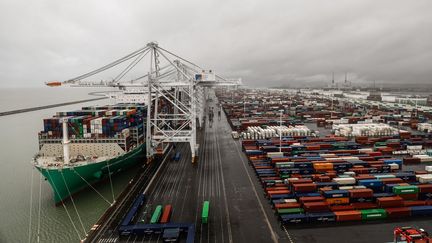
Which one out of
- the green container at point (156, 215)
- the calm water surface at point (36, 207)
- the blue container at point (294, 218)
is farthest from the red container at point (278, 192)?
the calm water surface at point (36, 207)

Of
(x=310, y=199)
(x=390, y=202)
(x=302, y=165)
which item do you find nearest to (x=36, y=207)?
(x=310, y=199)

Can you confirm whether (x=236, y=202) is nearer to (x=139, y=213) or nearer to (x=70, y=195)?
(x=139, y=213)

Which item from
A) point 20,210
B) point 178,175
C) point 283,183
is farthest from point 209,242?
point 20,210

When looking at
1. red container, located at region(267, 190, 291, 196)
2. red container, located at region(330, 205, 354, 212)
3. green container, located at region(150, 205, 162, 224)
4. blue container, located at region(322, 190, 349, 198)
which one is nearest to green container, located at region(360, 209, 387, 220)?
red container, located at region(330, 205, 354, 212)

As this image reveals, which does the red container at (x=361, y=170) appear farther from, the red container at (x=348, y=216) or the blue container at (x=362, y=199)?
the red container at (x=348, y=216)

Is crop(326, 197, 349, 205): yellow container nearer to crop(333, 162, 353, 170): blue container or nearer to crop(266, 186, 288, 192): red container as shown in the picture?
crop(266, 186, 288, 192): red container
